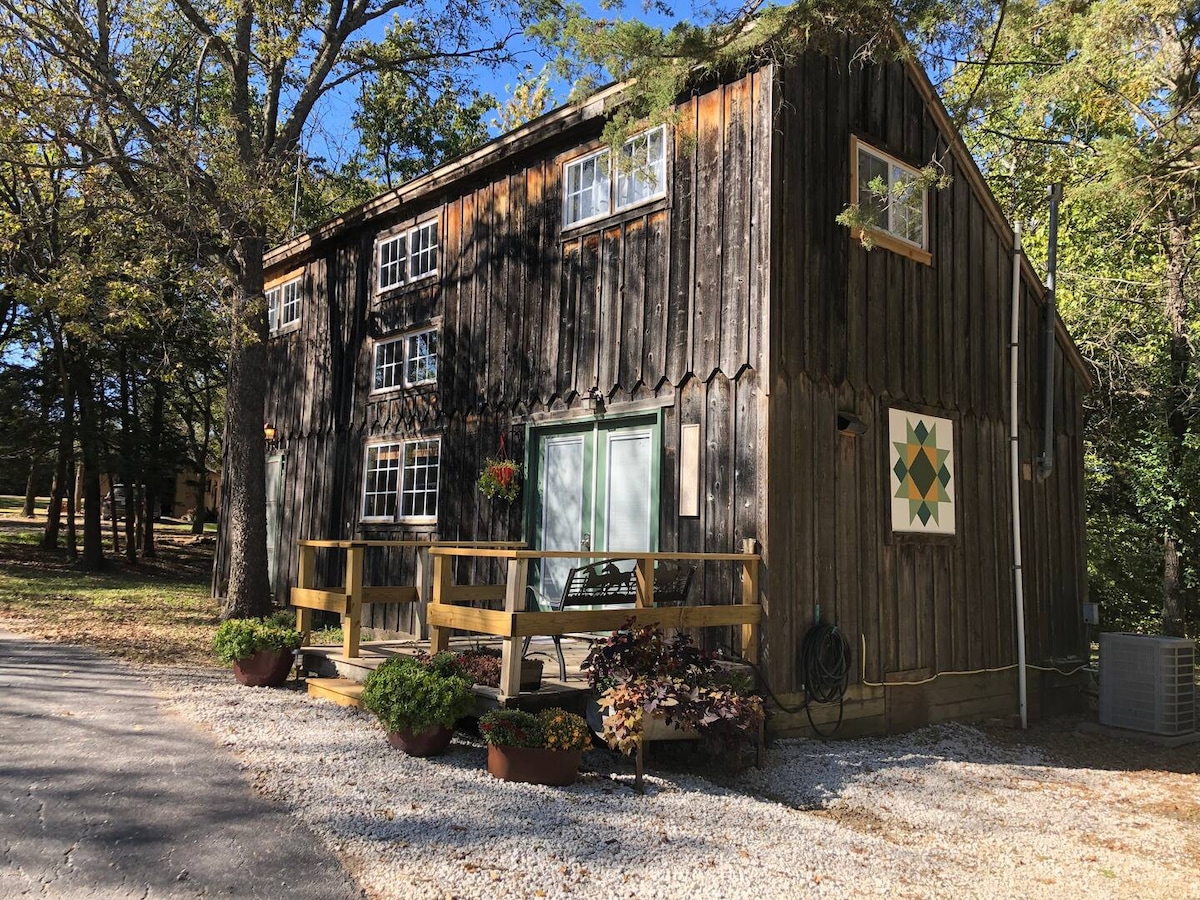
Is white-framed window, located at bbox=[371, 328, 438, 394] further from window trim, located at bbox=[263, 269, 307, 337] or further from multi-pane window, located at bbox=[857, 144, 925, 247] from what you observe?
multi-pane window, located at bbox=[857, 144, 925, 247]

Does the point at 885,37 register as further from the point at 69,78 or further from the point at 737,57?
the point at 69,78

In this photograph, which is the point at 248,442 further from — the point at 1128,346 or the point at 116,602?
the point at 1128,346

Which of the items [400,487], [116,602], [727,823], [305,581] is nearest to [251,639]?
[305,581]

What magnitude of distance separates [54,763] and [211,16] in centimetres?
1042

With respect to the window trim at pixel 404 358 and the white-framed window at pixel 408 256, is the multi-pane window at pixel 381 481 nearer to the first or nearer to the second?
the window trim at pixel 404 358

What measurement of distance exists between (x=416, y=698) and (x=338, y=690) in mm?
1918

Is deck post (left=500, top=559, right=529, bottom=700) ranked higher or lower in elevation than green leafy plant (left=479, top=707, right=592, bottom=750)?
higher

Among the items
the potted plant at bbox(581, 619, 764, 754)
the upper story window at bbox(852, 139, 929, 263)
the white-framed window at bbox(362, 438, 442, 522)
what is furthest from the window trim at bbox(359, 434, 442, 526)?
the upper story window at bbox(852, 139, 929, 263)

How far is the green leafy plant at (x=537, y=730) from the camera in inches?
218

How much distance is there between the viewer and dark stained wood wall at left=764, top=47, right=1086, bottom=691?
760 cm

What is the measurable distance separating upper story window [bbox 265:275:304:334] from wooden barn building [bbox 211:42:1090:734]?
12.0 ft

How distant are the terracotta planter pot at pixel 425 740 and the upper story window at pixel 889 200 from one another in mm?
5840

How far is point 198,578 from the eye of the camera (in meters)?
20.8

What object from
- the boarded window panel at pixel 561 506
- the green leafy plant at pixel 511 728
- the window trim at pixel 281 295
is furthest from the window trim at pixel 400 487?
the green leafy plant at pixel 511 728
